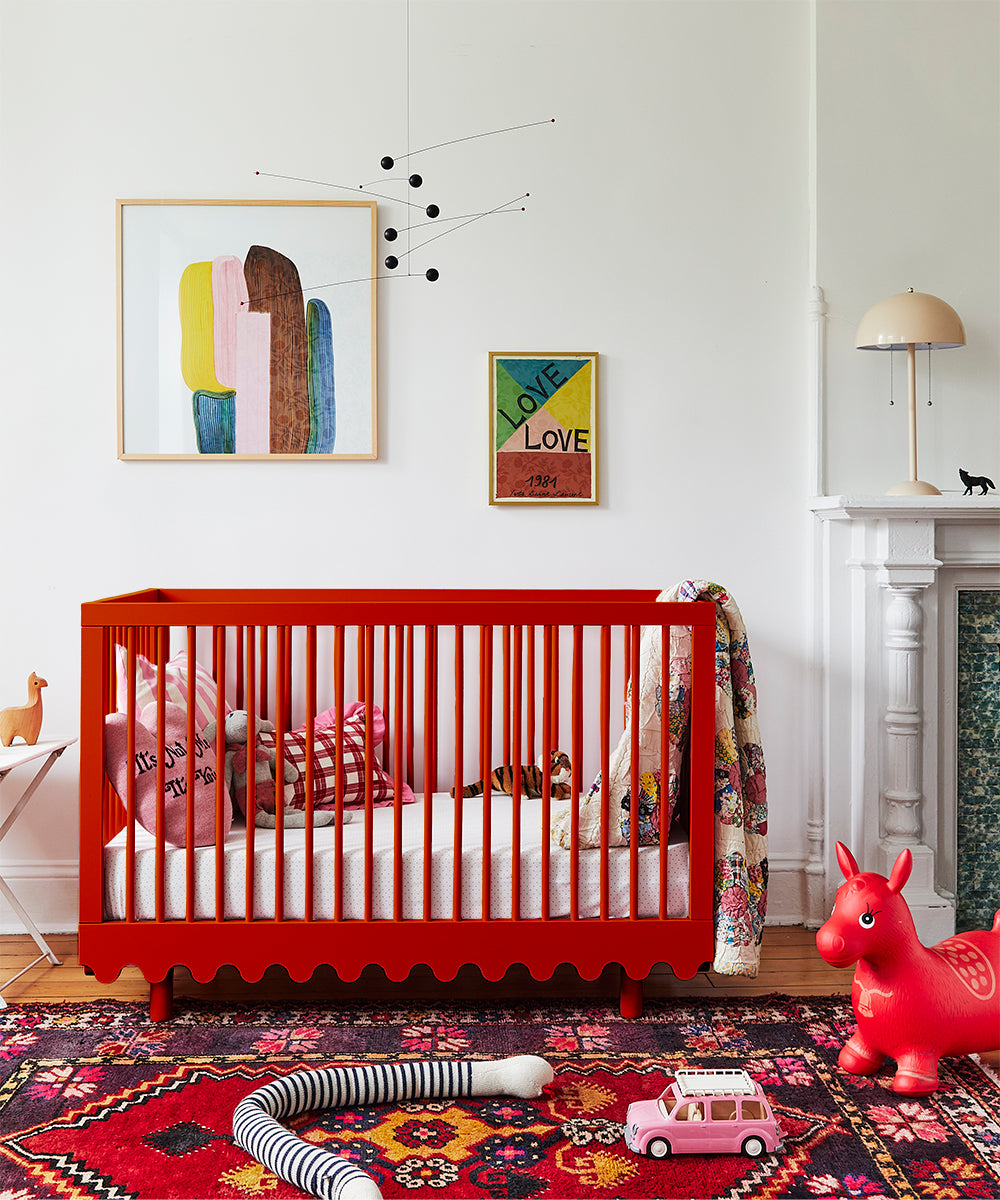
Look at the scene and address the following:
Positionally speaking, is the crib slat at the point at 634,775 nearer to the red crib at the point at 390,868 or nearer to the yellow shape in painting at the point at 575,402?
the red crib at the point at 390,868

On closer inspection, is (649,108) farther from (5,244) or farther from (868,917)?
(868,917)

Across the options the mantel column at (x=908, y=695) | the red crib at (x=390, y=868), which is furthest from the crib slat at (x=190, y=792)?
the mantel column at (x=908, y=695)


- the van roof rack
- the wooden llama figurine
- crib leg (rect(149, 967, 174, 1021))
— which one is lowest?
crib leg (rect(149, 967, 174, 1021))

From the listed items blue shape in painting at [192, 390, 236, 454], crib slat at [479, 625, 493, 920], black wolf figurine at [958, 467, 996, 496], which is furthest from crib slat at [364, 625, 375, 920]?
black wolf figurine at [958, 467, 996, 496]

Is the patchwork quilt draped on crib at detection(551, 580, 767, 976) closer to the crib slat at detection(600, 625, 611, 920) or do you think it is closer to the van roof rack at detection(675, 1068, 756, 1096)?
the crib slat at detection(600, 625, 611, 920)

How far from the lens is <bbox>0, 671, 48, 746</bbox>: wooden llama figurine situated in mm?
2562

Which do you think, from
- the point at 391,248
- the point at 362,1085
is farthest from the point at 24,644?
the point at 362,1085

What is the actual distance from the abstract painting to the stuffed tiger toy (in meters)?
1.02

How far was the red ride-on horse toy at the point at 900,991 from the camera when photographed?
1.91 meters

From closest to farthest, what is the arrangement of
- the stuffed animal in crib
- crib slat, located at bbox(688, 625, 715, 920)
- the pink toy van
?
the pink toy van, crib slat, located at bbox(688, 625, 715, 920), the stuffed animal in crib

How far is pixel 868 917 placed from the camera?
75.0 inches

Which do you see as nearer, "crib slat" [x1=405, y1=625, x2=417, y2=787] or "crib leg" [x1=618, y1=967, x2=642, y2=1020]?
"crib leg" [x1=618, y1=967, x2=642, y2=1020]

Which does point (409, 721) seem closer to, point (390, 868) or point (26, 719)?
point (390, 868)

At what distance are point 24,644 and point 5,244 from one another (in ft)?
3.62
